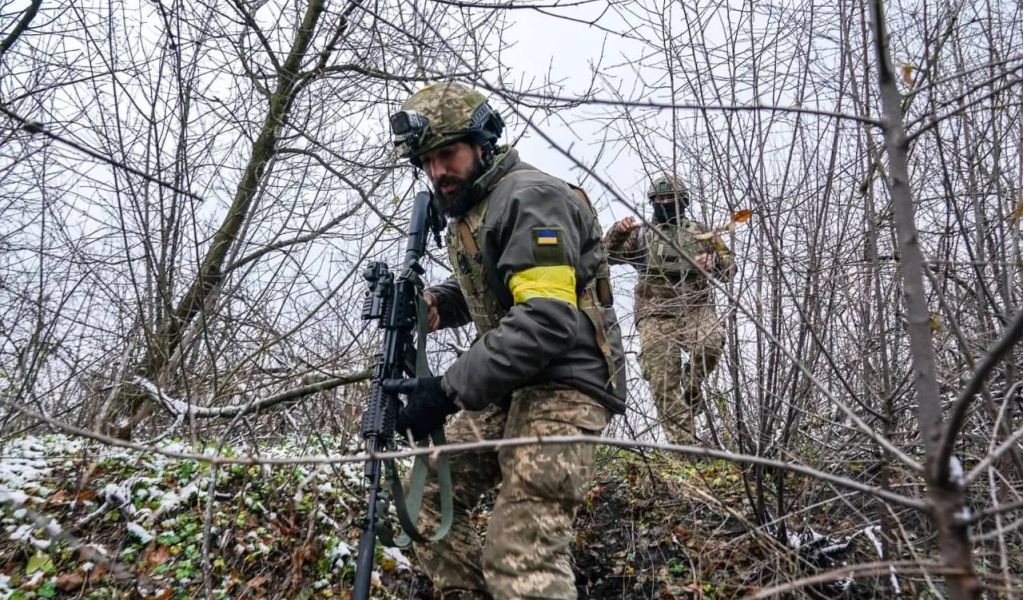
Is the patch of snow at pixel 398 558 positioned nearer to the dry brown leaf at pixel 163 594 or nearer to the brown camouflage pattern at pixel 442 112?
the dry brown leaf at pixel 163 594

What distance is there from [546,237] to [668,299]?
1.28 m

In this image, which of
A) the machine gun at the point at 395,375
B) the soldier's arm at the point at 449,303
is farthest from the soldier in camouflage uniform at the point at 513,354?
the soldier's arm at the point at 449,303

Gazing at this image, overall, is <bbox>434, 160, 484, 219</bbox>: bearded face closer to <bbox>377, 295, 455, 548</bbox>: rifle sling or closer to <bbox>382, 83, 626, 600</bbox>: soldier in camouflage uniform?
<bbox>382, 83, 626, 600</bbox>: soldier in camouflage uniform

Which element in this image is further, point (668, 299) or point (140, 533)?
point (668, 299)

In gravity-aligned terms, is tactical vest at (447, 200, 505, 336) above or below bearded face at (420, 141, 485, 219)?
below

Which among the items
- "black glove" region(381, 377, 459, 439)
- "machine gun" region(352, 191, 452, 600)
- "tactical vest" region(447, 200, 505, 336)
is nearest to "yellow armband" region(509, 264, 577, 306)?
"tactical vest" region(447, 200, 505, 336)

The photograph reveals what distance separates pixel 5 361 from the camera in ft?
15.1

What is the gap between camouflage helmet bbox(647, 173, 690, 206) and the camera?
372cm

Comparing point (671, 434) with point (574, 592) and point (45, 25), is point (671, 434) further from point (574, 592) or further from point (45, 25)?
point (45, 25)

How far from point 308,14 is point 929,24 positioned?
358 cm

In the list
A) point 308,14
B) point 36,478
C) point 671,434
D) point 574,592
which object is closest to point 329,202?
point 308,14

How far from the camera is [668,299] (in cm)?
361

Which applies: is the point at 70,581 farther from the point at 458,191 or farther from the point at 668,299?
the point at 668,299

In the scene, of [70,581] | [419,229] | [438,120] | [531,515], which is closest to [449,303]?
[419,229]
